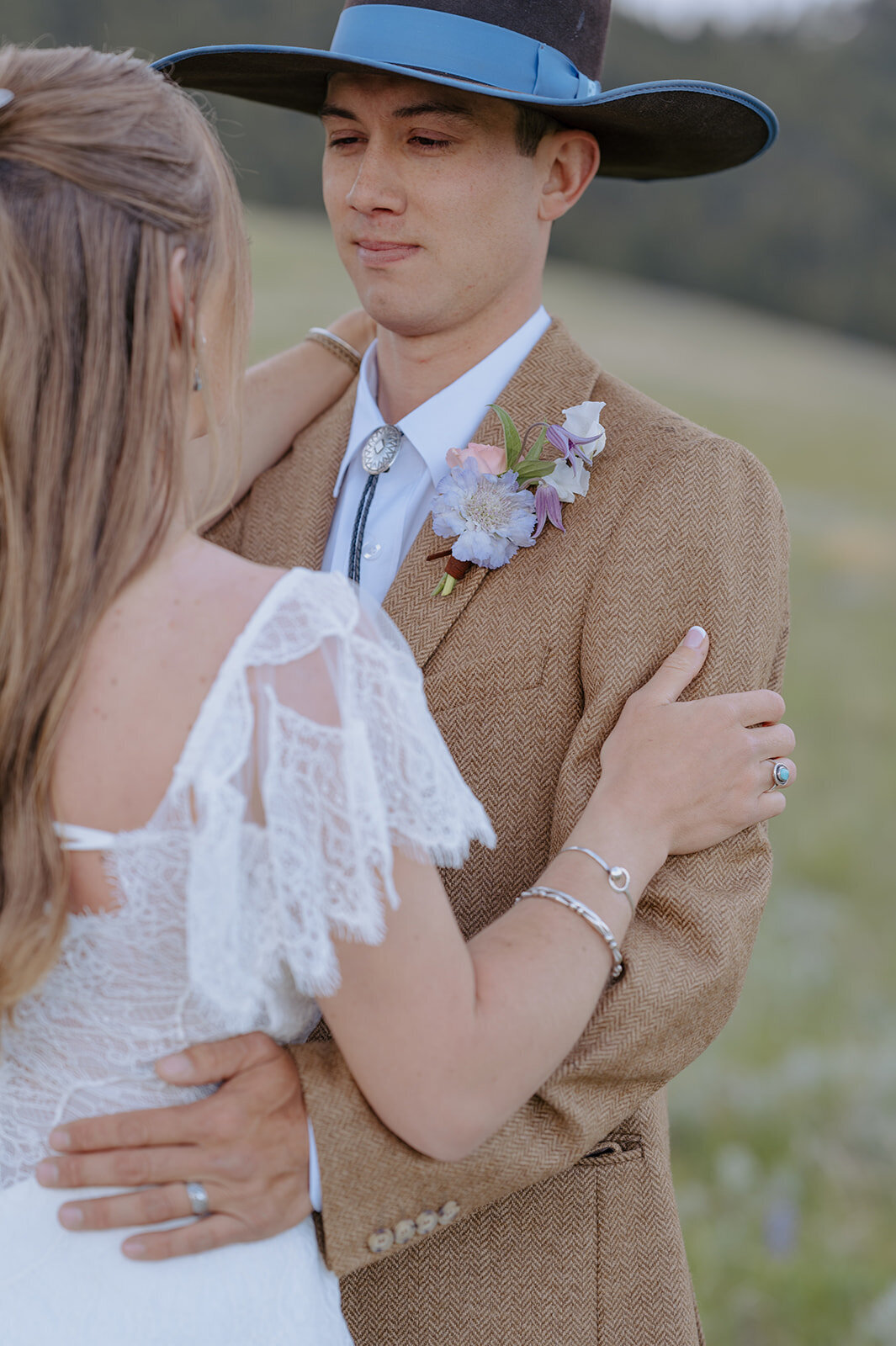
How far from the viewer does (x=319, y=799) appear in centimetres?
125

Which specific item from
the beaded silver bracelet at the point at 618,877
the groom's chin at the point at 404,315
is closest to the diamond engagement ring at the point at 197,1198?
the beaded silver bracelet at the point at 618,877

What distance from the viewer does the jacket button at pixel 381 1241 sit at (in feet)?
5.12

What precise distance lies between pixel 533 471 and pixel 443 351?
40 cm

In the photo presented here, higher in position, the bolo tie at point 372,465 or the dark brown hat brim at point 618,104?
the dark brown hat brim at point 618,104

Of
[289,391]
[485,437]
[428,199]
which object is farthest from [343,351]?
[485,437]

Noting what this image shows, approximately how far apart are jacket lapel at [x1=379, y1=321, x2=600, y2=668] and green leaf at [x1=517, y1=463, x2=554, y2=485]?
0.07m

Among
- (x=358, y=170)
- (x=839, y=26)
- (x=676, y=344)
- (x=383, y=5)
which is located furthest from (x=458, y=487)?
(x=839, y=26)

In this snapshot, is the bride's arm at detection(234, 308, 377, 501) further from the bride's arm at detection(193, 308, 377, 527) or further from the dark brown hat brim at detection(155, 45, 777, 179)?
the dark brown hat brim at detection(155, 45, 777, 179)

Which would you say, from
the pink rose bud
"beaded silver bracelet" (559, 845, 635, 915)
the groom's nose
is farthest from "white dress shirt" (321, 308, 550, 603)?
"beaded silver bracelet" (559, 845, 635, 915)

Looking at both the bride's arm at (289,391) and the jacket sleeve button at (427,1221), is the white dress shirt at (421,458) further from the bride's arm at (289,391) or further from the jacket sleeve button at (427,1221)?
the jacket sleeve button at (427,1221)

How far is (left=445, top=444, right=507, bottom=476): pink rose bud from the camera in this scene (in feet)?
6.54

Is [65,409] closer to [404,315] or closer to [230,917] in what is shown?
[230,917]

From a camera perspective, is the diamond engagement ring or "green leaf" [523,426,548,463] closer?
the diamond engagement ring

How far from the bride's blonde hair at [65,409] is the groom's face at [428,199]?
0.86 m
